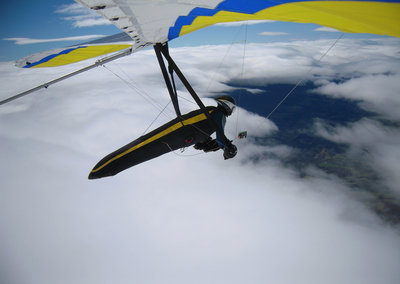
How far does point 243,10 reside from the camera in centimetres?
190

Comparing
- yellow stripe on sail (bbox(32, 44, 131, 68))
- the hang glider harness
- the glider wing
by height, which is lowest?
the glider wing

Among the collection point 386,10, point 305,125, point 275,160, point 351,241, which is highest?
point 386,10

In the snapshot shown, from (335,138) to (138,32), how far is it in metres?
135

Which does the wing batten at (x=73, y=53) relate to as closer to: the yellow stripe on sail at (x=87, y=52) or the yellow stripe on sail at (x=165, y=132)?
the yellow stripe on sail at (x=87, y=52)

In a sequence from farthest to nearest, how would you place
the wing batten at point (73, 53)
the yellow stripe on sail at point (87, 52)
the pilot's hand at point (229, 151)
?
1. the yellow stripe on sail at point (87, 52)
2. the wing batten at point (73, 53)
3. the pilot's hand at point (229, 151)

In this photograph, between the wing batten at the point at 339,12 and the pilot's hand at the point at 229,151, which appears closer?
the wing batten at the point at 339,12

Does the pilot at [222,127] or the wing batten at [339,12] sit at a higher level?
the wing batten at [339,12]

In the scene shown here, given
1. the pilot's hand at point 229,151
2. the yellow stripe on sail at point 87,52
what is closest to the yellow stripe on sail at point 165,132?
the pilot's hand at point 229,151

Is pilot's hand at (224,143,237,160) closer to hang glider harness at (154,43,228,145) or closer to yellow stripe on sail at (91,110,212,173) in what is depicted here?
hang glider harness at (154,43,228,145)

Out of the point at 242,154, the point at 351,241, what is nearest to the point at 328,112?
the point at 242,154

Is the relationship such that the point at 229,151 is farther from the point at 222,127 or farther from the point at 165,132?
the point at 165,132

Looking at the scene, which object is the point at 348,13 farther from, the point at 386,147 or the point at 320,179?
the point at 386,147

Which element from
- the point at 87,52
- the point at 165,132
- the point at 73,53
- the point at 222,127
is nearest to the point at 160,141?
the point at 165,132

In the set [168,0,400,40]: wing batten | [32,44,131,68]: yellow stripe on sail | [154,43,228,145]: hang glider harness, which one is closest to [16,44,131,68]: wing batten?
[32,44,131,68]: yellow stripe on sail
